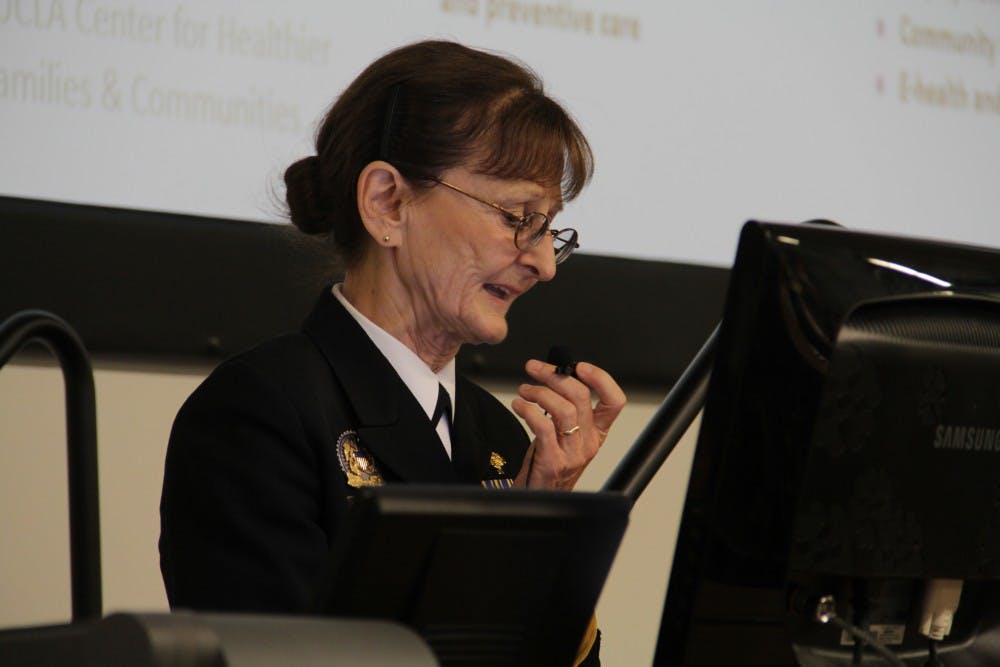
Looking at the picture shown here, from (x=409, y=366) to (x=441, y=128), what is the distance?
302 mm

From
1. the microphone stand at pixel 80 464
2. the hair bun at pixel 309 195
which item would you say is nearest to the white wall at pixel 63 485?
the microphone stand at pixel 80 464

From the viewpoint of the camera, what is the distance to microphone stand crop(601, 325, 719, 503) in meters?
→ 1.36

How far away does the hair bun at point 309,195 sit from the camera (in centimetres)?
190

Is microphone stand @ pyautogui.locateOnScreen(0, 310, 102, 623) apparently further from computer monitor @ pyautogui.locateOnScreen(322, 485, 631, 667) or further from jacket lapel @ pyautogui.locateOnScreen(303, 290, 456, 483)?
computer monitor @ pyautogui.locateOnScreen(322, 485, 631, 667)

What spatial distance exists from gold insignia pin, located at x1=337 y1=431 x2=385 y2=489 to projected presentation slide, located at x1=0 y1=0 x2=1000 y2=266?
0.74 m

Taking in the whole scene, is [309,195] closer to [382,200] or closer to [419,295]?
[382,200]

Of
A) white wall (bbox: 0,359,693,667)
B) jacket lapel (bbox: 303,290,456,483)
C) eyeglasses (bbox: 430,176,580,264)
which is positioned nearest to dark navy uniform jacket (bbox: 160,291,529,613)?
jacket lapel (bbox: 303,290,456,483)

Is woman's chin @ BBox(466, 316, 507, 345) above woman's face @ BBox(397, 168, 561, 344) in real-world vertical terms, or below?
below

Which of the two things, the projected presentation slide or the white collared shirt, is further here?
the projected presentation slide

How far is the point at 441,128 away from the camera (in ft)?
5.81

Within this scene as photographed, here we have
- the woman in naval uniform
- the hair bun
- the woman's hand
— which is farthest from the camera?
the hair bun

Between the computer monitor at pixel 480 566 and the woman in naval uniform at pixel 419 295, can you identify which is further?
the woman in naval uniform at pixel 419 295

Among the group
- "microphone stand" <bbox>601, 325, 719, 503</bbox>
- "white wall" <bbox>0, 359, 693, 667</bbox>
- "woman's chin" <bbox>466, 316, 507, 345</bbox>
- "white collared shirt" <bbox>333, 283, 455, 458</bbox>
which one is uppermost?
"microphone stand" <bbox>601, 325, 719, 503</bbox>

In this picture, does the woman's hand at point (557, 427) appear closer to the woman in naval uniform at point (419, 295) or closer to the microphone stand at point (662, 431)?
the woman in naval uniform at point (419, 295)
